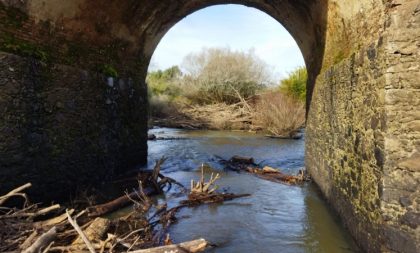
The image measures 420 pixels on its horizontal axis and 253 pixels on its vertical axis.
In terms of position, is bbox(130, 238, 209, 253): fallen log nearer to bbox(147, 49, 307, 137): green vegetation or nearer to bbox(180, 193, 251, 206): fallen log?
bbox(180, 193, 251, 206): fallen log

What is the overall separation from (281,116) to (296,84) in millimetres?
6976

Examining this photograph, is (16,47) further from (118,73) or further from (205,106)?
(205,106)

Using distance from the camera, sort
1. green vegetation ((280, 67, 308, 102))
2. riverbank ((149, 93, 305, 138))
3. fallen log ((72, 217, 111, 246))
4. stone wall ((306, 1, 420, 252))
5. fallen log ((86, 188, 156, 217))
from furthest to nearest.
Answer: green vegetation ((280, 67, 308, 102))
riverbank ((149, 93, 305, 138))
fallen log ((86, 188, 156, 217))
fallen log ((72, 217, 111, 246))
stone wall ((306, 1, 420, 252))

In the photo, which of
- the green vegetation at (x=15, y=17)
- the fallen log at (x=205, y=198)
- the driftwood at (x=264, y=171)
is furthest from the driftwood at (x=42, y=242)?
the driftwood at (x=264, y=171)

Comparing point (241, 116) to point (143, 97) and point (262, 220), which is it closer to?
point (143, 97)

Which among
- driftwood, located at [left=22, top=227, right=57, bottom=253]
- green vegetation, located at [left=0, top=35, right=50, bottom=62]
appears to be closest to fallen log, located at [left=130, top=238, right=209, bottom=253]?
driftwood, located at [left=22, top=227, right=57, bottom=253]

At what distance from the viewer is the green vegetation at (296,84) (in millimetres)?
26022

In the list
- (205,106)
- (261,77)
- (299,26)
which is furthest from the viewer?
(261,77)

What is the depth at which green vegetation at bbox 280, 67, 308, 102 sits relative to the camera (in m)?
26.0

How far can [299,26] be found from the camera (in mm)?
9938

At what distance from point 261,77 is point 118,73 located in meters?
21.6

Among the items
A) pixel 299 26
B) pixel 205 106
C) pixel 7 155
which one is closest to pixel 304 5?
pixel 299 26

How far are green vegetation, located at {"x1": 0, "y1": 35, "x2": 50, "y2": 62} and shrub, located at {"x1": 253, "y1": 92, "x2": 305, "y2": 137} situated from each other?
15.0 m

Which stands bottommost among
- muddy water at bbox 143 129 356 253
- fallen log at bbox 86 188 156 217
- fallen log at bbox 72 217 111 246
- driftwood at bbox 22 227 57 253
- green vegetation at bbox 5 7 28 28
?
muddy water at bbox 143 129 356 253
